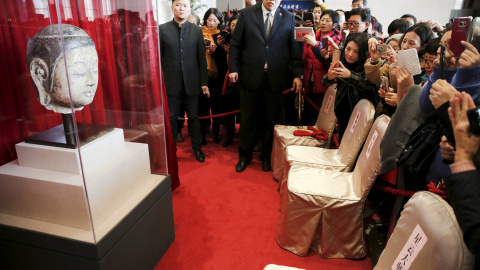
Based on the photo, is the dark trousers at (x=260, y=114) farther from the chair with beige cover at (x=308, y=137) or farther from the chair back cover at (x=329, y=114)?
the chair back cover at (x=329, y=114)

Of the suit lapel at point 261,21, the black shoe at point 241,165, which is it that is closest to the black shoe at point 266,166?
the black shoe at point 241,165

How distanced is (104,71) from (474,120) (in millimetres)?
1675

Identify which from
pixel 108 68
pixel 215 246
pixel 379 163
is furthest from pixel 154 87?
pixel 379 163

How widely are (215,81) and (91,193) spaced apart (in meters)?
2.47

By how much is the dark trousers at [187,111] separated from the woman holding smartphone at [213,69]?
51 centimetres

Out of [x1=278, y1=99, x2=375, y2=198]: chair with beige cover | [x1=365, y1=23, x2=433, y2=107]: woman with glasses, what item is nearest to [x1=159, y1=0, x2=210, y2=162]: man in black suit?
[x1=278, y1=99, x2=375, y2=198]: chair with beige cover

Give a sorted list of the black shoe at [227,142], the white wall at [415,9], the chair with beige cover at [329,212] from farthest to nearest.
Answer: the white wall at [415,9], the black shoe at [227,142], the chair with beige cover at [329,212]

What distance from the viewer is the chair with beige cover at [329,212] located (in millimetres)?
1706

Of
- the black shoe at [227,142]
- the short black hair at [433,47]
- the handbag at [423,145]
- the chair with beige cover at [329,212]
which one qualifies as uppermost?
the short black hair at [433,47]

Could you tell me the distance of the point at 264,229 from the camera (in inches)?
82.4

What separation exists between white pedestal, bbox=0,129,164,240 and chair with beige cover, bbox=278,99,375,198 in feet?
3.73

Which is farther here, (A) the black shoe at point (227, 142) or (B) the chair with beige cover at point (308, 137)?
(A) the black shoe at point (227, 142)

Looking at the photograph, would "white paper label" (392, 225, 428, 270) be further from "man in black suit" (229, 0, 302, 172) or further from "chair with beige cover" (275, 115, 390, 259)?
"man in black suit" (229, 0, 302, 172)

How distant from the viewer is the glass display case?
1265mm
